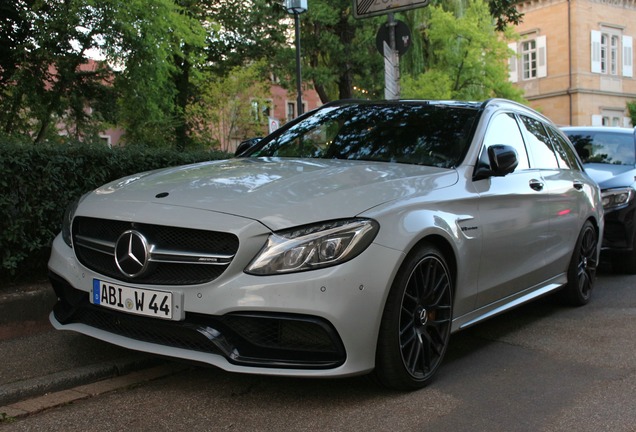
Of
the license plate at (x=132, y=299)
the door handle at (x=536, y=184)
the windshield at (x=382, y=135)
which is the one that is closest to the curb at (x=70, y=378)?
the license plate at (x=132, y=299)

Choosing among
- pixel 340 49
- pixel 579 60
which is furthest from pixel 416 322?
pixel 579 60

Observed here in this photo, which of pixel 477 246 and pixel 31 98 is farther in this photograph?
pixel 31 98

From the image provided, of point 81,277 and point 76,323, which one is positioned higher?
point 81,277

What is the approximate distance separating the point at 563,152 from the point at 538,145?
67 cm

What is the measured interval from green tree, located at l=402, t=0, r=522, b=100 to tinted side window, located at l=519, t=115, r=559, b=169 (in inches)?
Answer: 676

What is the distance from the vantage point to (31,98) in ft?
37.0

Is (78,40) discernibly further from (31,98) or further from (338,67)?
(338,67)

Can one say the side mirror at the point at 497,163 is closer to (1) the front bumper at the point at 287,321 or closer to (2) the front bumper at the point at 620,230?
(1) the front bumper at the point at 287,321

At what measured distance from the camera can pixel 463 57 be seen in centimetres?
2284

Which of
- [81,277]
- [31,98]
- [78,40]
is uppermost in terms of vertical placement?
[78,40]

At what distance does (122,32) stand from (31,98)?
2.07 metres

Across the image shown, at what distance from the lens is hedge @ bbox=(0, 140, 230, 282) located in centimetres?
460

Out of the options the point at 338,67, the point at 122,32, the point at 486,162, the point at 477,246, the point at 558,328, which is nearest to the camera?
the point at 477,246

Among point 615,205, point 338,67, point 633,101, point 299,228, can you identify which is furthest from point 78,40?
point 633,101
